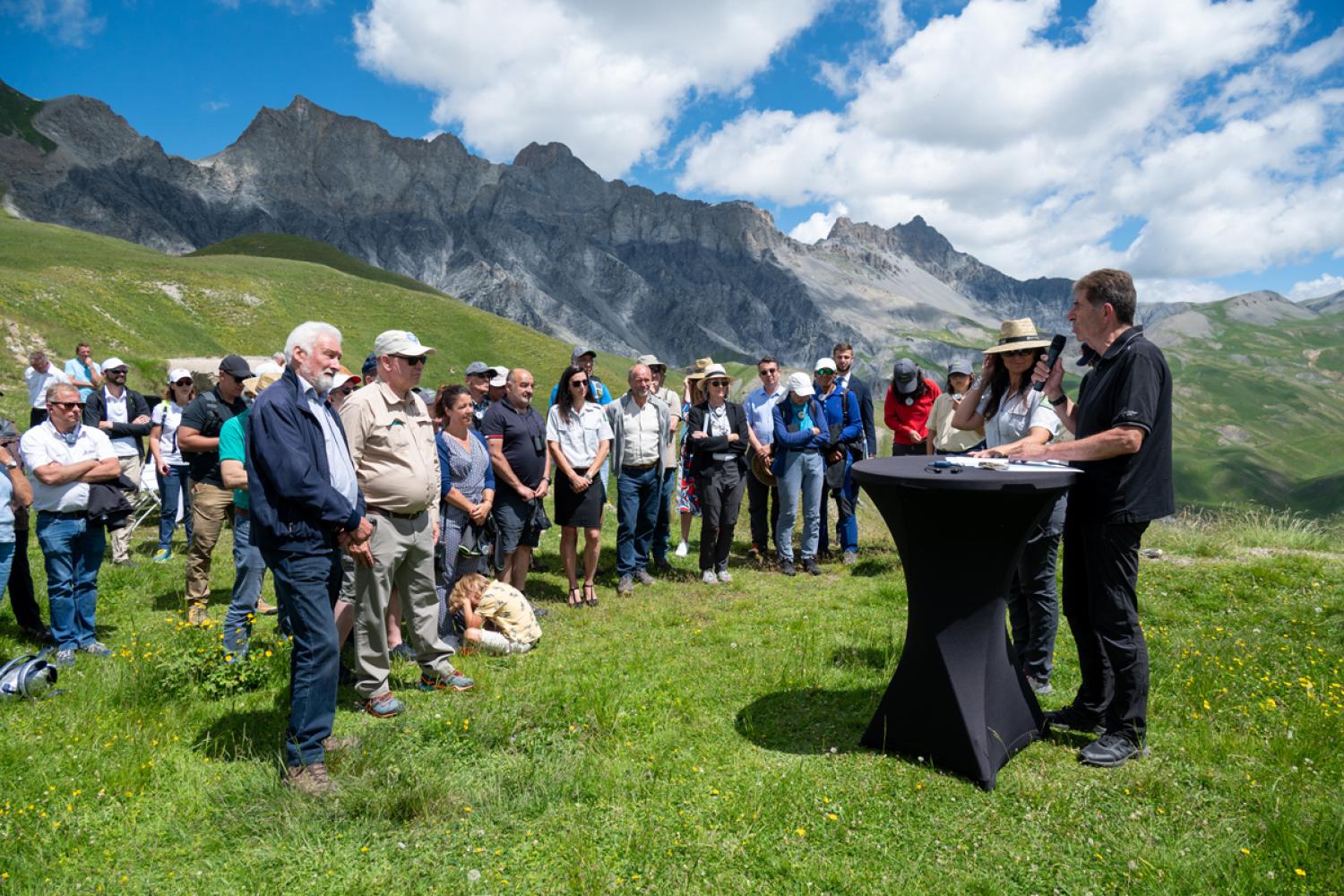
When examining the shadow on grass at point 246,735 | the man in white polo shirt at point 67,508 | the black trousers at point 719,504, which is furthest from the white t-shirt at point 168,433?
the black trousers at point 719,504

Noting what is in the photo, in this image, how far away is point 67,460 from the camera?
634 centimetres

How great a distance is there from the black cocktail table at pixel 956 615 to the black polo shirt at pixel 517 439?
176 inches

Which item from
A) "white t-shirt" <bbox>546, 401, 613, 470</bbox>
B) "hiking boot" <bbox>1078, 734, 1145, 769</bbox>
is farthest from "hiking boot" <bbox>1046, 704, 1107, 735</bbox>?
"white t-shirt" <bbox>546, 401, 613, 470</bbox>

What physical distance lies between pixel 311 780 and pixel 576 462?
181 inches

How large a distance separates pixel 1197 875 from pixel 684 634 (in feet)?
14.9

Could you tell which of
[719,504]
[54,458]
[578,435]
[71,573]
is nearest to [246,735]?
[71,573]

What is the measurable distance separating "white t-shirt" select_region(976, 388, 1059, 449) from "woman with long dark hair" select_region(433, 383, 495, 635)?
188 inches

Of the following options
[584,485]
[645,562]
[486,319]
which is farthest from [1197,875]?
[486,319]

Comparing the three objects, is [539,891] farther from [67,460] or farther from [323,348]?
[67,460]

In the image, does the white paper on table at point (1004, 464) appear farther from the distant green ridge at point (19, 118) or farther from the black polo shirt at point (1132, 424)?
the distant green ridge at point (19, 118)

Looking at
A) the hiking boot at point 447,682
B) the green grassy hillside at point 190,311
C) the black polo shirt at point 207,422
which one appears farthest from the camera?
the green grassy hillside at point 190,311

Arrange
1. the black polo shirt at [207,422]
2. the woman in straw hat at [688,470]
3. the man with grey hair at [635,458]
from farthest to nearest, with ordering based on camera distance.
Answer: the woman in straw hat at [688,470] < the man with grey hair at [635,458] < the black polo shirt at [207,422]

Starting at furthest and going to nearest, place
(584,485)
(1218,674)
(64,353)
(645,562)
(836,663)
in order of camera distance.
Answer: (64,353) < (645,562) < (584,485) < (836,663) < (1218,674)

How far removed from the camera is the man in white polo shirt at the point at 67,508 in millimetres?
6250
